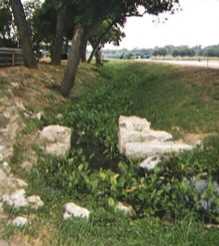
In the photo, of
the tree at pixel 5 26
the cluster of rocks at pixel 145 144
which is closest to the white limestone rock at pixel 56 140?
the cluster of rocks at pixel 145 144

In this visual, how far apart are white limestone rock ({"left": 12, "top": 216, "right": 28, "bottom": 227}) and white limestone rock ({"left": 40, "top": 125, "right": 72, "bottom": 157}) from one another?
3.06 m

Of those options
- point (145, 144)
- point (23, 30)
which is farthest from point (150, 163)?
point (23, 30)

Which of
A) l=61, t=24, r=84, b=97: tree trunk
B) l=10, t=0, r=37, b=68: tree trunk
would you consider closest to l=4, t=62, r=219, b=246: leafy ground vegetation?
l=61, t=24, r=84, b=97: tree trunk

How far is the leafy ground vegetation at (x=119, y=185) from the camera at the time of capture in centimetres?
614

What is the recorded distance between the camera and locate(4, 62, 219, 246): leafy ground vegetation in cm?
614

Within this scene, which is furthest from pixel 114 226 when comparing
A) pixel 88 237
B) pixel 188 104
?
pixel 188 104

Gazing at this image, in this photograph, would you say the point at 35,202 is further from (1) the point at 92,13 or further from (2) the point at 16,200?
(1) the point at 92,13

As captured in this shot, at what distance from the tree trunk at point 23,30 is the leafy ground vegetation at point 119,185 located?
6.10m

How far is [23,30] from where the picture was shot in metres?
18.8

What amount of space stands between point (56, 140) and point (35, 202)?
318cm

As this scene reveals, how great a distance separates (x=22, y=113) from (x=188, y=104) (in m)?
4.27

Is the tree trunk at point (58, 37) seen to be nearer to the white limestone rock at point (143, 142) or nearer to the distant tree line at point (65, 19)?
the distant tree line at point (65, 19)

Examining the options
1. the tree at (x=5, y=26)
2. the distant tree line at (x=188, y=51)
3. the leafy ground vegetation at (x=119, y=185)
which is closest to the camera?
the leafy ground vegetation at (x=119, y=185)

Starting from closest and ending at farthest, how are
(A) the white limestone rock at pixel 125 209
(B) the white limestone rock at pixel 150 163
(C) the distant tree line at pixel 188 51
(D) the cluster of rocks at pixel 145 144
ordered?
(A) the white limestone rock at pixel 125 209
(B) the white limestone rock at pixel 150 163
(D) the cluster of rocks at pixel 145 144
(C) the distant tree line at pixel 188 51
